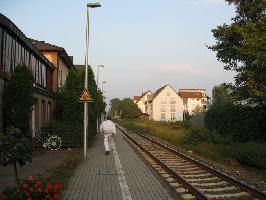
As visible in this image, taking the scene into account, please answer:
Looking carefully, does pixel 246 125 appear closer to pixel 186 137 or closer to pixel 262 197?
pixel 186 137

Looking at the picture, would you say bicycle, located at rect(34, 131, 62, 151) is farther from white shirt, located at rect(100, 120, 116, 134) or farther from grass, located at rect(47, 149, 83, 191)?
grass, located at rect(47, 149, 83, 191)

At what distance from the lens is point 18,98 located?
60.5 feet

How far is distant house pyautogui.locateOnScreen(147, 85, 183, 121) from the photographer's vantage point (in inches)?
4755

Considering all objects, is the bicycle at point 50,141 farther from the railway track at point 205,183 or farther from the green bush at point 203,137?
the green bush at point 203,137

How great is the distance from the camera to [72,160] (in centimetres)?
1661

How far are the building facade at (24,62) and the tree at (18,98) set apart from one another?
0.28 meters

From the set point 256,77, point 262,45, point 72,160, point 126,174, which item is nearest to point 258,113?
point 256,77

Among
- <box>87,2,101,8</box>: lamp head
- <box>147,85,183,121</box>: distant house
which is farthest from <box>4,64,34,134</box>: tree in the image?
<box>147,85,183,121</box>: distant house

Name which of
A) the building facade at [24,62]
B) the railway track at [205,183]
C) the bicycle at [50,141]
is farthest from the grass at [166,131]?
the railway track at [205,183]

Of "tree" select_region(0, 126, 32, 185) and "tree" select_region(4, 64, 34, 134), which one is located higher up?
"tree" select_region(4, 64, 34, 134)

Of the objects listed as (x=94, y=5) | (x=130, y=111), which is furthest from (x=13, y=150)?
(x=130, y=111)

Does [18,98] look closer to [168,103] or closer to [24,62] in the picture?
[24,62]

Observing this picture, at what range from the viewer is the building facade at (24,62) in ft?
59.9

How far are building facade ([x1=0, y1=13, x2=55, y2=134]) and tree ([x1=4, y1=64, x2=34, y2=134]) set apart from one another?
0.28 m
